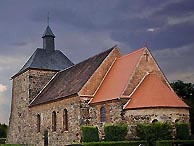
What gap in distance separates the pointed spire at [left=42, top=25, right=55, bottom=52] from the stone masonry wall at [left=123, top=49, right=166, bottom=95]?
1850 centimetres

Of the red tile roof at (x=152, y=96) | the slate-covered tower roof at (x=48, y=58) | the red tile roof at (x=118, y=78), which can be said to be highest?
the slate-covered tower roof at (x=48, y=58)

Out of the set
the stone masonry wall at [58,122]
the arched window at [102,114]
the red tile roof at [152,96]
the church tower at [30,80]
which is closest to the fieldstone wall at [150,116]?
the red tile roof at [152,96]

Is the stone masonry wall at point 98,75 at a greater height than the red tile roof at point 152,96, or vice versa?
the stone masonry wall at point 98,75

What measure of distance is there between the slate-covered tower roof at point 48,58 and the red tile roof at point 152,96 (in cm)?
1736

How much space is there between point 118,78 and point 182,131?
7.38m

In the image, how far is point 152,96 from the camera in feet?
94.8

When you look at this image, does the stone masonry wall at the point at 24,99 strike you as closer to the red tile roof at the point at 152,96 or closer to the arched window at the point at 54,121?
the arched window at the point at 54,121

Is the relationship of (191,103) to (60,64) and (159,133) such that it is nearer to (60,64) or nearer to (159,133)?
(60,64)

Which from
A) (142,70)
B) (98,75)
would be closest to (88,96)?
(98,75)

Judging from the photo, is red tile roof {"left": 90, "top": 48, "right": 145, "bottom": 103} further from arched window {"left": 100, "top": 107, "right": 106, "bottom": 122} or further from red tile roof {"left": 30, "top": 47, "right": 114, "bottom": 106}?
red tile roof {"left": 30, "top": 47, "right": 114, "bottom": 106}

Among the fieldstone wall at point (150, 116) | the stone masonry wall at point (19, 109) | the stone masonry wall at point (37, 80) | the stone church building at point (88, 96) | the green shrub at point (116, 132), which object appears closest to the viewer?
the green shrub at point (116, 132)

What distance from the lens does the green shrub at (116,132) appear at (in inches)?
1086

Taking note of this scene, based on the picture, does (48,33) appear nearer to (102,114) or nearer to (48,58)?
(48,58)

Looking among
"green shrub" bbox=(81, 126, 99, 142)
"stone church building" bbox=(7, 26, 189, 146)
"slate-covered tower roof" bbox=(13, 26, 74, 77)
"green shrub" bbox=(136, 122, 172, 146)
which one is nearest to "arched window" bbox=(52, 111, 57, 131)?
"stone church building" bbox=(7, 26, 189, 146)
